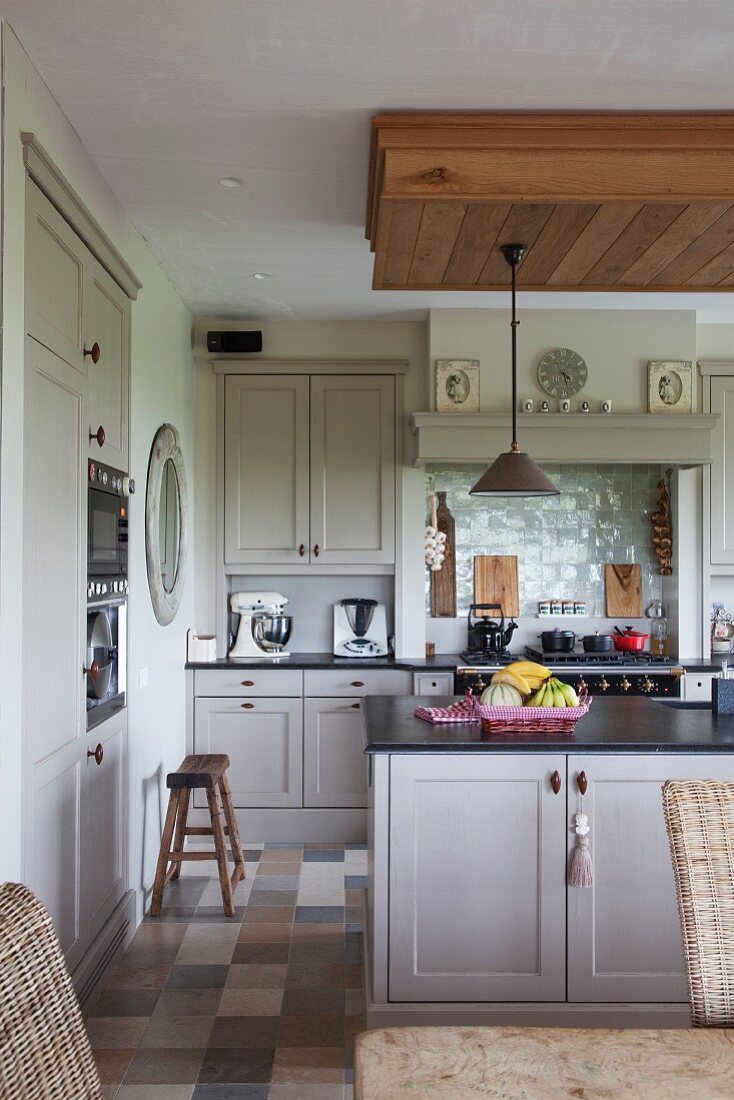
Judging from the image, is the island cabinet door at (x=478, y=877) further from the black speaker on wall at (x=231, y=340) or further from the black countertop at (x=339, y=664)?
the black speaker on wall at (x=231, y=340)

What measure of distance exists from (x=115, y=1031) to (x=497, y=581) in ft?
10.6

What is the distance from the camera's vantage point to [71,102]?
2738 millimetres

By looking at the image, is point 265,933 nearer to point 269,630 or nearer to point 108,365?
point 269,630

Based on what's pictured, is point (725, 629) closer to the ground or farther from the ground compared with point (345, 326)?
closer to the ground

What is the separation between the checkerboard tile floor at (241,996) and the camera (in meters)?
2.65

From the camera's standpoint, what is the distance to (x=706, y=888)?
1.59 metres

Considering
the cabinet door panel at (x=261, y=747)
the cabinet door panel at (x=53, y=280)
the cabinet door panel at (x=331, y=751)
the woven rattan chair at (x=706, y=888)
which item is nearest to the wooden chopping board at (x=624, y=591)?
the cabinet door panel at (x=331, y=751)

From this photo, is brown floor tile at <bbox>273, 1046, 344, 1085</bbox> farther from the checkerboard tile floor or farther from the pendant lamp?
the pendant lamp

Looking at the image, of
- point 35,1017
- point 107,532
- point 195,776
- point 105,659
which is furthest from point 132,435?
point 35,1017

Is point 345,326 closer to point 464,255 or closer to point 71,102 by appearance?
point 464,255

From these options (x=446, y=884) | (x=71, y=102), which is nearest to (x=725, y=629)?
(x=446, y=884)

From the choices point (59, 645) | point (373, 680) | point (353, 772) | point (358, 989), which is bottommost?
point (358, 989)

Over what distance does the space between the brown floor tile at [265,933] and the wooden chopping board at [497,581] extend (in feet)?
7.47

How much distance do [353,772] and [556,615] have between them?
58.3 inches
